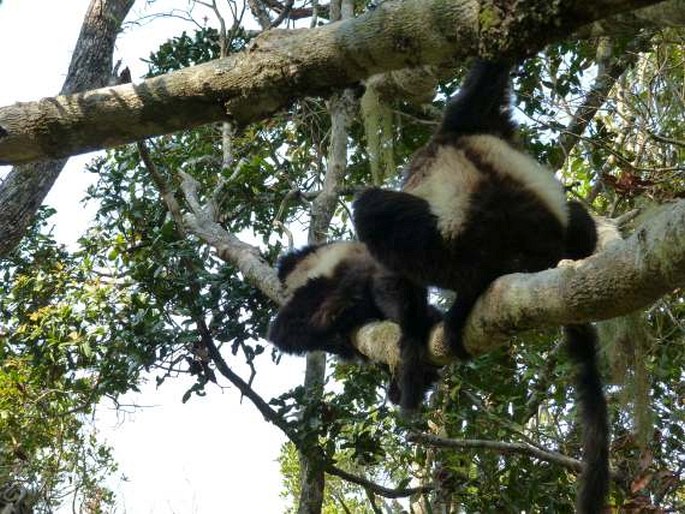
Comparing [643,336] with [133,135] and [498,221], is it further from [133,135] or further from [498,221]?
[133,135]

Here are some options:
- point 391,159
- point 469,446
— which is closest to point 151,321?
point 391,159

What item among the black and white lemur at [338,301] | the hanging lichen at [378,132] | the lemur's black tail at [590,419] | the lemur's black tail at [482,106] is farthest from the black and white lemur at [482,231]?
the hanging lichen at [378,132]

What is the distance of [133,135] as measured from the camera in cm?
287

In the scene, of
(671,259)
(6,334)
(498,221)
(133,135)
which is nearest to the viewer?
(671,259)

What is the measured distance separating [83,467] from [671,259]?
28.6ft

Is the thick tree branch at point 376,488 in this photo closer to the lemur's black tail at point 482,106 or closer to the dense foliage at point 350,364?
the dense foliage at point 350,364

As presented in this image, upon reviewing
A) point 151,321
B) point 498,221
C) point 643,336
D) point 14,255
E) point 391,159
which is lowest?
point 643,336

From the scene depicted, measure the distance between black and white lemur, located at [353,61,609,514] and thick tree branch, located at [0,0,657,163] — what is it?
3.45ft

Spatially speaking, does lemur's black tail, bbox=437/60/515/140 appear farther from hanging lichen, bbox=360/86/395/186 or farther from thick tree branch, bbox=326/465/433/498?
thick tree branch, bbox=326/465/433/498

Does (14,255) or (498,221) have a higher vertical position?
(14,255)

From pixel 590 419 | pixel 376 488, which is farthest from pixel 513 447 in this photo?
pixel 376 488

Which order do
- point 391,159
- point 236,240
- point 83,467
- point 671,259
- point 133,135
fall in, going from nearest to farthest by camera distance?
1. point 671,259
2. point 133,135
3. point 391,159
4. point 236,240
5. point 83,467

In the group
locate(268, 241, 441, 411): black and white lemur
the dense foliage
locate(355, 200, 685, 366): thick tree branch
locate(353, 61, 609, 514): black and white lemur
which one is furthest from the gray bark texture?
locate(355, 200, 685, 366): thick tree branch

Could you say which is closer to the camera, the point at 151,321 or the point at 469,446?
the point at 469,446
